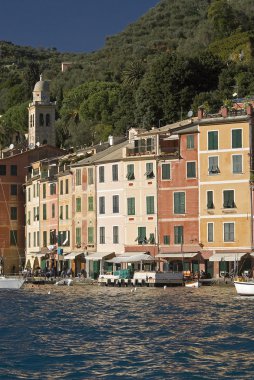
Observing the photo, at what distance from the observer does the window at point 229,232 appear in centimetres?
8462

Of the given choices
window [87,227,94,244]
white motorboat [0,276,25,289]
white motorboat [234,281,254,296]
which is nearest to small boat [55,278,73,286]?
white motorboat [0,276,25,289]

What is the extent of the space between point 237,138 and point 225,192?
4547 mm

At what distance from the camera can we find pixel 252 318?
53.3 meters

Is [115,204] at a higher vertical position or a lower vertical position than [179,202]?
higher

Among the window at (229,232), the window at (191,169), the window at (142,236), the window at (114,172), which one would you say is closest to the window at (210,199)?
the window at (229,232)

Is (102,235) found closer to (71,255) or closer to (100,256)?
(100,256)

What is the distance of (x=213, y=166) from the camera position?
86.2m

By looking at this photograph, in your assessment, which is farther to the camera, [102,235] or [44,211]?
[44,211]

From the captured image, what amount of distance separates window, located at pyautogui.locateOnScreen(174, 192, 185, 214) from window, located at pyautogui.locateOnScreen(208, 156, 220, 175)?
350cm

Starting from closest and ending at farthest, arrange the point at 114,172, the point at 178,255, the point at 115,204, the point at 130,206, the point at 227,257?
the point at 227,257 → the point at 178,255 → the point at 130,206 → the point at 115,204 → the point at 114,172

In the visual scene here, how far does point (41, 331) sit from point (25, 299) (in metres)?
23.6

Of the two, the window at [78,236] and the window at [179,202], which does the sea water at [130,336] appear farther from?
the window at [78,236]

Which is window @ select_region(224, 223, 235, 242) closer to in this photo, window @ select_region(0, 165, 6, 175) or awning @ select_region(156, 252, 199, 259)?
awning @ select_region(156, 252, 199, 259)

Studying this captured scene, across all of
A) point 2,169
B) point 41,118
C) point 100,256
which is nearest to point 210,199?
point 100,256
